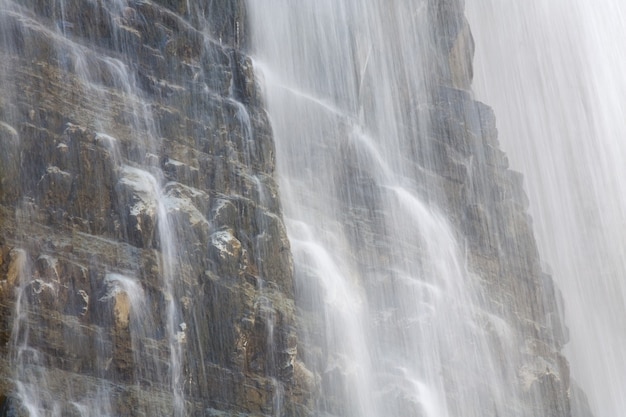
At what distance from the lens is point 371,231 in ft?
130

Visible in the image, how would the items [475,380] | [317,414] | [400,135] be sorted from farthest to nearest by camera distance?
[400,135]
[475,380]
[317,414]

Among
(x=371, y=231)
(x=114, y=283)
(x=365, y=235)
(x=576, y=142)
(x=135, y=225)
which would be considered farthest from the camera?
(x=576, y=142)

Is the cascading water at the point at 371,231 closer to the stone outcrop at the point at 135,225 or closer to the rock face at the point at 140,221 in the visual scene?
the rock face at the point at 140,221

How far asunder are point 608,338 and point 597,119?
18.3 m

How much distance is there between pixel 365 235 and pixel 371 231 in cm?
41

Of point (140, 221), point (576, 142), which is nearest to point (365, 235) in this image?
point (140, 221)

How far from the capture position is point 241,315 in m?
28.5

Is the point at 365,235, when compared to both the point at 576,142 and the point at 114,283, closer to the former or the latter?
the point at 114,283

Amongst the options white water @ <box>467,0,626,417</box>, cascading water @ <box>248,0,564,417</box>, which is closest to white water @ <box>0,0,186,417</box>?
cascading water @ <box>248,0,564,417</box>

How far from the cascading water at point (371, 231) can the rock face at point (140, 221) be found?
3190 millimetres

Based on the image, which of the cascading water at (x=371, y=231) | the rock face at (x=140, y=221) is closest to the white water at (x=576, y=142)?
the cascading water at (x=371, y=231)

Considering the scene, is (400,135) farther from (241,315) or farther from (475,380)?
(241,315)

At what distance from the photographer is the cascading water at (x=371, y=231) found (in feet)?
113

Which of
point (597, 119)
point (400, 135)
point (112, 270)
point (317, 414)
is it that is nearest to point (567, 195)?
point (597, 119)
